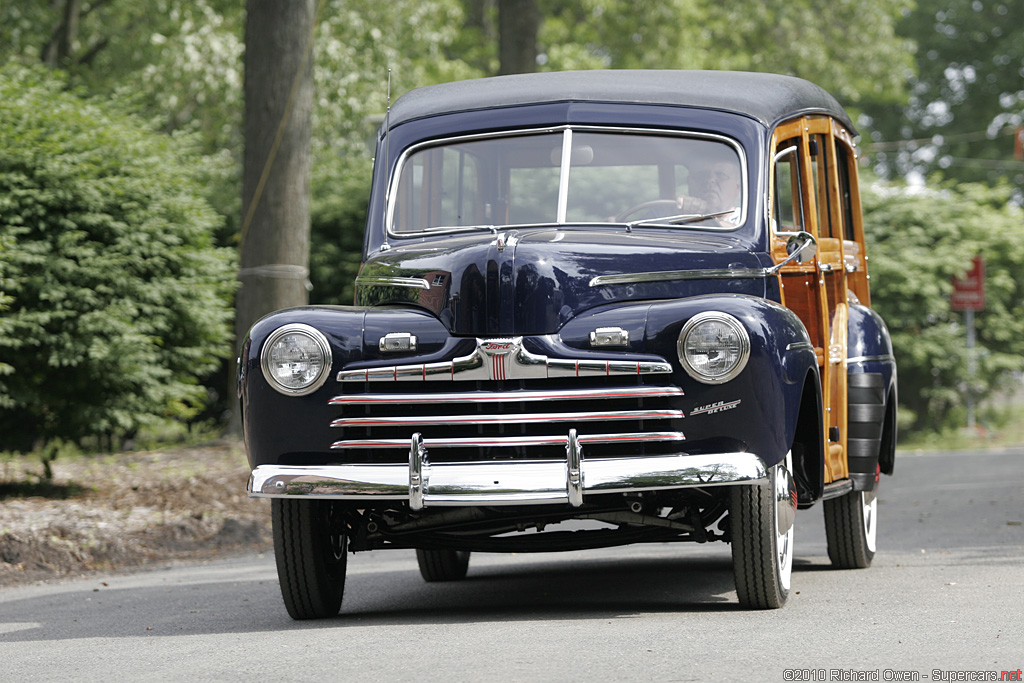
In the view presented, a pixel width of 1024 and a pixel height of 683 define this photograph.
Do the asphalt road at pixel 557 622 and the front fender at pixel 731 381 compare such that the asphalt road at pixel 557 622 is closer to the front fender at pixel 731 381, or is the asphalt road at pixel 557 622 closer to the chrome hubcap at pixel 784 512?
the chrome hubcap at pixel 784 512

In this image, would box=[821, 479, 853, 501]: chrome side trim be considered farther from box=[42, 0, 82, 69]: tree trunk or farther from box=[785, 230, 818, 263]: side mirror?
box=[42, 0, 82, 69]: tree trunk

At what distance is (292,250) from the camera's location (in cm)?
1402

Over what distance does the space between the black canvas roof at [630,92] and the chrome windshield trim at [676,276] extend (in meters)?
0.99

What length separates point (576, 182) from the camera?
6973 mm

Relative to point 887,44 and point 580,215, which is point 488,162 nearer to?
point 580,215

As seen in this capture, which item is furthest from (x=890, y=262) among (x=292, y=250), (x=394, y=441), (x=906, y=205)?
(x=394, y=441)

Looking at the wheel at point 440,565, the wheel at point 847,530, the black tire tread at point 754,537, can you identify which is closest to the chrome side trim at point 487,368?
the black tire tread at point 754,537

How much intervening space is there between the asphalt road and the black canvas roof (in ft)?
7.94

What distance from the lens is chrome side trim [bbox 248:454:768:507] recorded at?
5586 mm

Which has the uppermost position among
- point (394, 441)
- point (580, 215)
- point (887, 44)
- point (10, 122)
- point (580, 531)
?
point (887, 44)

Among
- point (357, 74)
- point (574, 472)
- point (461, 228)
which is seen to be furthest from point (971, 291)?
point (574, 472)

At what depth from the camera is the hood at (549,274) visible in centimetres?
602

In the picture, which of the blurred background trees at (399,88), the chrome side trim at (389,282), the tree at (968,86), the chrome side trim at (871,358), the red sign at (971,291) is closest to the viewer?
the chrome side trim at (389,282)

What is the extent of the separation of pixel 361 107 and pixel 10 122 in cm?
1521
